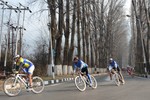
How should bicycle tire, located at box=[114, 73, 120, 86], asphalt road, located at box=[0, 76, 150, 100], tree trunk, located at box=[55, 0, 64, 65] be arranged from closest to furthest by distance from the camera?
asphalt road, located at box=[0, 76, 150, 100] → bicycle tire, located at box=[114, 73, 120, 86] → tree trunk, located at box=[55, 0, 64, 65]

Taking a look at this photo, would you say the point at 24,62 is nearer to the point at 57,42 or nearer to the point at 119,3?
the point at 57,42

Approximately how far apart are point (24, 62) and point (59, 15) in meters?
25.7

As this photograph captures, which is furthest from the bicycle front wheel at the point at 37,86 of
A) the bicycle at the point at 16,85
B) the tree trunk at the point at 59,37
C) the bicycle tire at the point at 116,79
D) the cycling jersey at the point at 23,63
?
the tree trunk at the point at 59,37

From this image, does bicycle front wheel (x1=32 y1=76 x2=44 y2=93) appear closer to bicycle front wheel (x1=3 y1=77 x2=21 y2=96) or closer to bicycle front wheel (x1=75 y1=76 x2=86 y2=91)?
bicycle front wheel (x1=3 y1=77 x2=21 y2=96)

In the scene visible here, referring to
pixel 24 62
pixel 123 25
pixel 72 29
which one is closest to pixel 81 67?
pixel 24 62

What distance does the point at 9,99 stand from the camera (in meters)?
12.3

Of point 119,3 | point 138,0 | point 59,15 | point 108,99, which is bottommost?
point 108,99

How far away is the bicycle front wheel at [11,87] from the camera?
44.3 feet

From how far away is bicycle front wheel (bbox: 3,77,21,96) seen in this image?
44.3ft

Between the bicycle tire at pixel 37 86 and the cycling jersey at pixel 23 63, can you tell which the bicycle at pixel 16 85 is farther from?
the cycling jersey at pixel 23 63

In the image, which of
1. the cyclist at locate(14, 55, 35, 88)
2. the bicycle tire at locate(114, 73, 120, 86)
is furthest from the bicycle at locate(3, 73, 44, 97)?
the bicycle tire at locate(114, 73, 120, 86)

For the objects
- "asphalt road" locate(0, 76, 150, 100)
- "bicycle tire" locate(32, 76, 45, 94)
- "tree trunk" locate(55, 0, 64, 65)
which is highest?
"tree trunk" locate(55, 0, 64, 65)

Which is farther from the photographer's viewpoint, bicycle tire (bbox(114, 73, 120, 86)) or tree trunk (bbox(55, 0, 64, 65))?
tree trunk (bbox(55, 0, 64, 65))

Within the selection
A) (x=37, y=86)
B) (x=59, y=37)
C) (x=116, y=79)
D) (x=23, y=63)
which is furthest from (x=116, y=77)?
(x=59, y=37)
